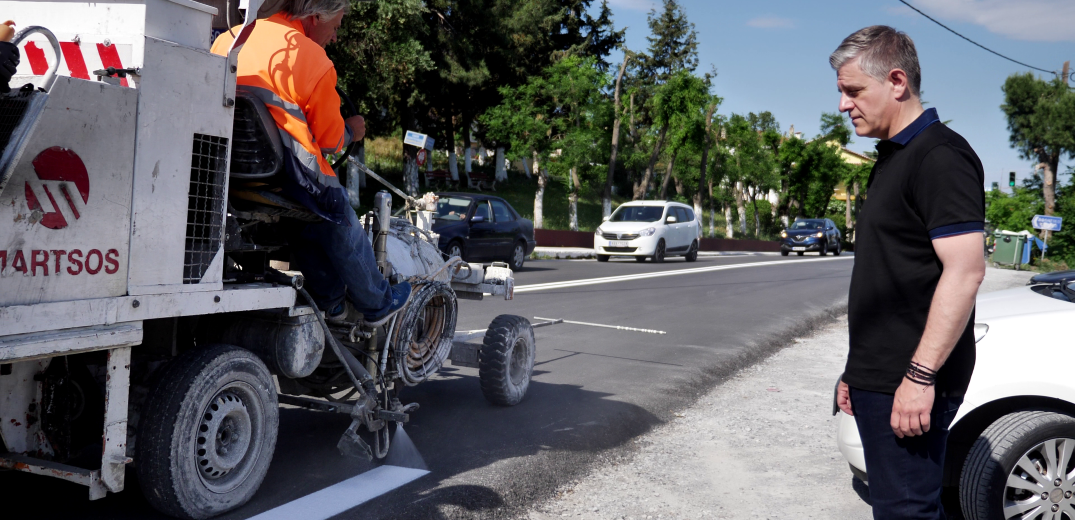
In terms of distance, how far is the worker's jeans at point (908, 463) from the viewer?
7.98 feet

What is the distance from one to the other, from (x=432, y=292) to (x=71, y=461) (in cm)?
212

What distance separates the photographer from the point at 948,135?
240 centimetres

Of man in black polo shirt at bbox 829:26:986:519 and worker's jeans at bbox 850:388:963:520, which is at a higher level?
man in black polo shirt at bbox 829:26:986:519

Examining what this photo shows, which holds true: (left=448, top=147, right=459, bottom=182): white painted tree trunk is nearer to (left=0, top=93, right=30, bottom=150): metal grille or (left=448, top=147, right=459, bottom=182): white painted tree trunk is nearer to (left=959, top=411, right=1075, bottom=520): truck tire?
(left=959, top=411, right=1075, bottom=520): truck tire

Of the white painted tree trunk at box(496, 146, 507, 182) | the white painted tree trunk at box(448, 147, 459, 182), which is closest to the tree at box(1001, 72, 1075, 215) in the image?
the white painted tree trunk at box(496, 146, 507, 182)

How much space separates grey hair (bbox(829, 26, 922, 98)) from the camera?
249 cm

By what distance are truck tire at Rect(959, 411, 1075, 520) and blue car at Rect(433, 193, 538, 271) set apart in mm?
13396

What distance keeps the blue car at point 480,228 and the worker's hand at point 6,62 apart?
13.6 m

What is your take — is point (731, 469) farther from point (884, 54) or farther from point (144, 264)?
point (144, 264)

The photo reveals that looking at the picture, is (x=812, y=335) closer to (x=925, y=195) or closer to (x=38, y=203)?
(x=925, y=195)

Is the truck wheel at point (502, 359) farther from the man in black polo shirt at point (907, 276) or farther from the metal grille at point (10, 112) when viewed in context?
the metal grille at point (10, 112)

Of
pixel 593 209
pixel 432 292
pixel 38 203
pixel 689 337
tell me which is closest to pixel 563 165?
pixel 593 209

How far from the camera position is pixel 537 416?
18.6ft

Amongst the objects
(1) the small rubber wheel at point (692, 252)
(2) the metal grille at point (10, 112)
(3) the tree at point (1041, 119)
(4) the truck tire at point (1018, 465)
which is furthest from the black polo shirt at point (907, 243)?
(3) the tree at point (1041, 119)
